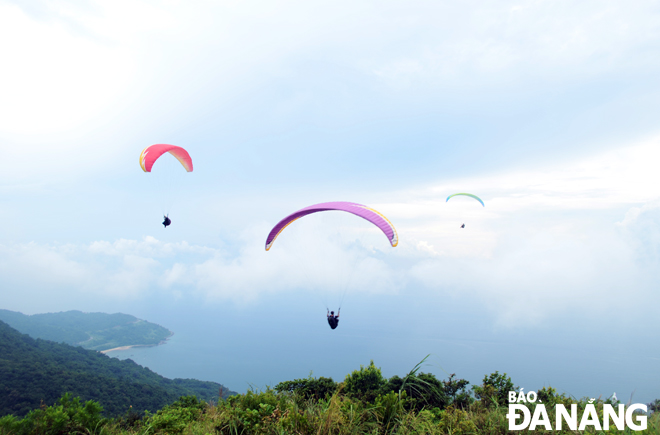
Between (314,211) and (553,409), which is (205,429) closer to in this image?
(553,409)

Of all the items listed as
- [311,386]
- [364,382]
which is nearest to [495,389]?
[364,382]

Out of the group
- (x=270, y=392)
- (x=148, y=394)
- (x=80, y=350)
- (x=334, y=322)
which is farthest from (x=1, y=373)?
(x=270, y=392)

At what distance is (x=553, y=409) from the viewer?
6723mm

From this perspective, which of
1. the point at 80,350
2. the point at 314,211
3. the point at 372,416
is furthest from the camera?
the point at 80,350

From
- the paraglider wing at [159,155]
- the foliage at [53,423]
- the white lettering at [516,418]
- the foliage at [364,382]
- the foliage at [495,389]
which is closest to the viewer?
the white lettering at [516,418]

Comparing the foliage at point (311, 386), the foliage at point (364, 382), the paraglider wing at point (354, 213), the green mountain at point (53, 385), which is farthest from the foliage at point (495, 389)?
the green mountain at point (53, 385)

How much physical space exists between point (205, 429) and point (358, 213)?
11.2 m

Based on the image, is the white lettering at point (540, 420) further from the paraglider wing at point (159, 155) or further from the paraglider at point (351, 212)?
the paraglider wing at point (159, 155)

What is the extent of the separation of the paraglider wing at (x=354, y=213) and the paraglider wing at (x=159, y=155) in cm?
963

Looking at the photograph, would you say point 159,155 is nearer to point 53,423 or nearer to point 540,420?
point 53,423

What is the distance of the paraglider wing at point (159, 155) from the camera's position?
19172 millimetres

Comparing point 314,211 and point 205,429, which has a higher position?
point 314,211

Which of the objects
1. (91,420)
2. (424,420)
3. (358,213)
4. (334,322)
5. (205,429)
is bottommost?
(91,420)

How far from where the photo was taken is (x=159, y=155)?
2052cm
